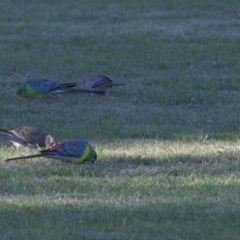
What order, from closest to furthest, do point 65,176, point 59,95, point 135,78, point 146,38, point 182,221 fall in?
point 182,221
point 65,176
point 59,95
point 135,78
point 146,38

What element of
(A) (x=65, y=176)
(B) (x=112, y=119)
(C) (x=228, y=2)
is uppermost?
(A) (x=65, y=176)

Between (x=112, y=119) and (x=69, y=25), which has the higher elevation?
(x=112, y=119)

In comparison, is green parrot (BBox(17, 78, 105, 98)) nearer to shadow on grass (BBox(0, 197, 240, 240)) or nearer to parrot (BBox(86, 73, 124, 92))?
parrot (BBox(86, 73, 124, 92))

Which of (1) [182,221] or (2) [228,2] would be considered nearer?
(1) [182,221]

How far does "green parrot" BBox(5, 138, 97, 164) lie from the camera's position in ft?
30.6

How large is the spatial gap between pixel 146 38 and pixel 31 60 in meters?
3.04

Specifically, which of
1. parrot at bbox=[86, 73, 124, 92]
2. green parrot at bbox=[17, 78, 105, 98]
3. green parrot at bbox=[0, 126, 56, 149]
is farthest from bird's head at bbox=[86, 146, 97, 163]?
parrot at bbox=[86, 73, 124, 92]

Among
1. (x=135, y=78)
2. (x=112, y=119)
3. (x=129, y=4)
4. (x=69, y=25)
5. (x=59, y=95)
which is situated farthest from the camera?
(x=129, y=4)

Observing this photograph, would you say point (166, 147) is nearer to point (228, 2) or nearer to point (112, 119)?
point (112, 119)

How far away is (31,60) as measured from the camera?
17.0m

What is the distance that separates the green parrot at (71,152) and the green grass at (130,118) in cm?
9

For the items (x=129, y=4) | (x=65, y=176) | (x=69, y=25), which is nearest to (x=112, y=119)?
(x=65, y=176)

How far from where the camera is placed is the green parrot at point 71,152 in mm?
9338

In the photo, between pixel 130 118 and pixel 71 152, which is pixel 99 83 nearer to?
pixel 130 118
